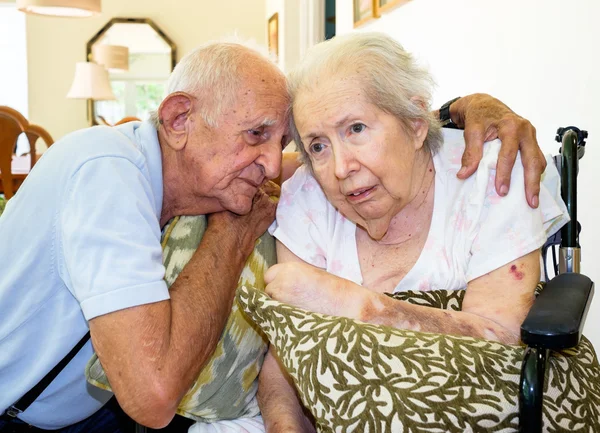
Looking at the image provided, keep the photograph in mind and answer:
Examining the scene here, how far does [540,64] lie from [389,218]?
1055 millimetres

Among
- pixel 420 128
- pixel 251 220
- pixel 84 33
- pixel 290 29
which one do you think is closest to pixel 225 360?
pixel 251 220

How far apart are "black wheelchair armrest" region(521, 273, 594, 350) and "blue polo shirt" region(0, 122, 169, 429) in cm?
66

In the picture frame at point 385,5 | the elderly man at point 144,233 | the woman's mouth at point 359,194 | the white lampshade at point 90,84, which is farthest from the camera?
the white lampshade at point 90,84

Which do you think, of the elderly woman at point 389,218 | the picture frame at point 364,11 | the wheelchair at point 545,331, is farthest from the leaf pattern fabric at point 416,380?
the picture frame at point 364,11

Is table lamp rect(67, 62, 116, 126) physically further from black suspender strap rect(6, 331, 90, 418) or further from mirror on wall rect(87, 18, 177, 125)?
black suspender strap rect(6, 331, 90, 418)

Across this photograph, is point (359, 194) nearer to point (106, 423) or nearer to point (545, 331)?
point (545, 331)

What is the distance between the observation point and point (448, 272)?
1.40 meters

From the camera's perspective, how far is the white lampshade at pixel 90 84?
23.5ft

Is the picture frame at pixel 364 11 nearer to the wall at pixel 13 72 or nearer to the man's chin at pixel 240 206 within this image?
the man's chin at pixel 240 206

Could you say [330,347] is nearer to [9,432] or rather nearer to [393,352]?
[393,352]

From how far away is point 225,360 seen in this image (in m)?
1.47

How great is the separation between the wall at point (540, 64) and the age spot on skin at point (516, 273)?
1.92 feet

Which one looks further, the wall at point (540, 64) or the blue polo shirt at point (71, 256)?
the wall at point (540, 64)

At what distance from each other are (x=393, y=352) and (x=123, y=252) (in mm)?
526
